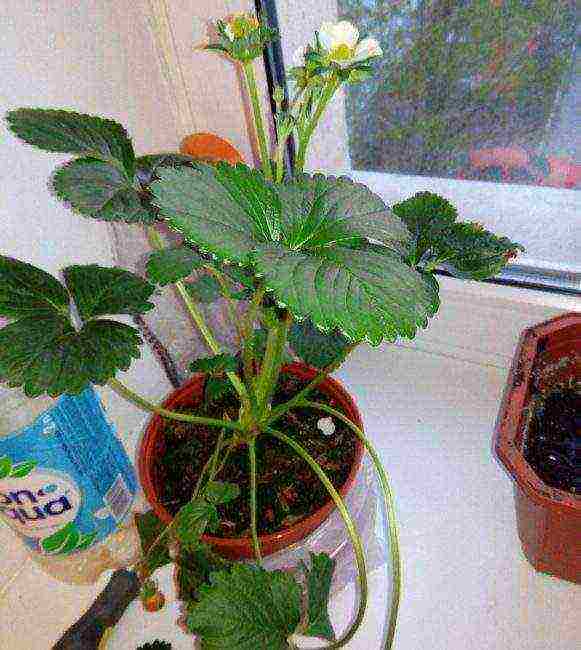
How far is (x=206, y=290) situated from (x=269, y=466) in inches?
8.9

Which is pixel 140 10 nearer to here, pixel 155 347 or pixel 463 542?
pixel 155 347

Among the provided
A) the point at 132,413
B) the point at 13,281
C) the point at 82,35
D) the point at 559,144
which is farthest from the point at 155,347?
the point at 559,144

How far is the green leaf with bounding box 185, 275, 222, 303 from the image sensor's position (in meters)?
0.65

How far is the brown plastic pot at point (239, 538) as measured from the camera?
1.97 ft

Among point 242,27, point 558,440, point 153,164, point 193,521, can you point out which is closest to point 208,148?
point 153,164

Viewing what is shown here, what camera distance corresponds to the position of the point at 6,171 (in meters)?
0.58

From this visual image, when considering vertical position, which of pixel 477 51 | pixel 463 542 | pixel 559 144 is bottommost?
pixel 463 542

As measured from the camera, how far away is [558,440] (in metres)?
0.68

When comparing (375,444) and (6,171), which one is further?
(375,444)

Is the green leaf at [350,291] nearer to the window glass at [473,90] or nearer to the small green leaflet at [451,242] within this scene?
the small green leaflet at [451,242]

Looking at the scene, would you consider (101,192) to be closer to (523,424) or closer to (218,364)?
(218,364)

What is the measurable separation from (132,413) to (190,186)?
520mm

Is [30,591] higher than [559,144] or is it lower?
lower

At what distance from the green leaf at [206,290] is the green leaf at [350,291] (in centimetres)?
27
